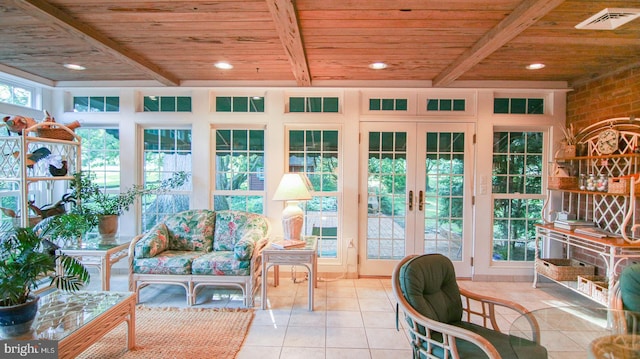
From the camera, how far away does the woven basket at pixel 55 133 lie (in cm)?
299

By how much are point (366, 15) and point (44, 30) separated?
2.49 metres

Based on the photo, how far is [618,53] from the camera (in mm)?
2752

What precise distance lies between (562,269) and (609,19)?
243cm

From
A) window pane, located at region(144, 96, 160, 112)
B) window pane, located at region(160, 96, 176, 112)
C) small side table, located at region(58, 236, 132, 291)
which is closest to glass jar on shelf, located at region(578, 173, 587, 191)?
window pane, located at region(160, 96, 176, 112)

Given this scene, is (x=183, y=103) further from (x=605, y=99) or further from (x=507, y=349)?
(x=605, y=99)

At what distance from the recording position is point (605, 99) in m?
3.23

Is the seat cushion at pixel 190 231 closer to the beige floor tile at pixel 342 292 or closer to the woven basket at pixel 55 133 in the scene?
the woven basket at pixel 55 133

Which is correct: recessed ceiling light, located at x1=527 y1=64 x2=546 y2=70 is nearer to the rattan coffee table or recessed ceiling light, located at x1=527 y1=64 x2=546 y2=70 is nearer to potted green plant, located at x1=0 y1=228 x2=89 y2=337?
the rattan coffee table

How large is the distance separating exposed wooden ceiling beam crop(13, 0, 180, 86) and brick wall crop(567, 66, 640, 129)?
4.73 metres

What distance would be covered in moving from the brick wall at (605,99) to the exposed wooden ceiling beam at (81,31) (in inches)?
186

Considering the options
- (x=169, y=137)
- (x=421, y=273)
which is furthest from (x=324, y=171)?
(x=421, y=273)

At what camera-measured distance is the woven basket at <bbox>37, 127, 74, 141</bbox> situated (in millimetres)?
2987

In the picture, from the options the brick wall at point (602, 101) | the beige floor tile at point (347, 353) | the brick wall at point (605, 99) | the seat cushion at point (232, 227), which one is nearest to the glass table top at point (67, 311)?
the seat cushion at point (232, 227)

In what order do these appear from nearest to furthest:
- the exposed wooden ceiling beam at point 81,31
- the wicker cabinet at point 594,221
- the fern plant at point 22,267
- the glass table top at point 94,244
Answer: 1. the fern plant at point 22,267
2. the exposed wooden ceiling beam at point 81,31
3. the wicker cabinet at point 594,221
4. the glass table top at point 94,244
